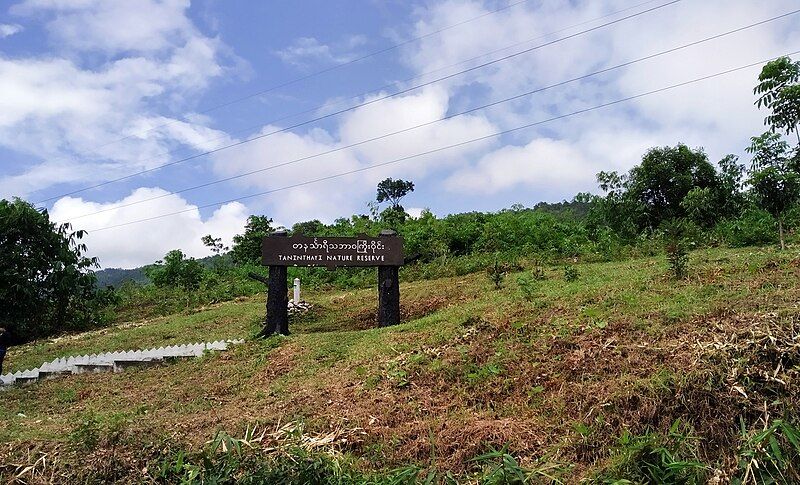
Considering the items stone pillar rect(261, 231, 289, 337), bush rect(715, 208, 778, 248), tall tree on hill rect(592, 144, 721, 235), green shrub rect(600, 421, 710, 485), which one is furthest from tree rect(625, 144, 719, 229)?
green shrub rect(600, 421, 710, 485)

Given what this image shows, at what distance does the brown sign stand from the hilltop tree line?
793mm

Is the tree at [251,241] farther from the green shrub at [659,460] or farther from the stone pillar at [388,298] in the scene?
the green shrub at [659,460]

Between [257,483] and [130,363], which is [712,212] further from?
[257,483]

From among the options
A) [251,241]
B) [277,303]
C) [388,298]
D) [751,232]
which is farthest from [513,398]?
[251,241]

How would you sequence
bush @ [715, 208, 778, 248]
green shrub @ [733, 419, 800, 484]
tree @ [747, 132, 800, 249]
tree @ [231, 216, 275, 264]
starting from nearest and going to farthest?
green shrub @ [733, 419, 800, 484]
tree @ [747, 132, 800, 249]
bush @ [715, 208, 778, 248]
tree @ [231, 216, 275, 264]

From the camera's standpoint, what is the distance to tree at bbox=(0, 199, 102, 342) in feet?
41.8

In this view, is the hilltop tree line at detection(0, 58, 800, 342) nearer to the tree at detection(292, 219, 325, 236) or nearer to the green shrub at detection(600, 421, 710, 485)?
the tree at detection(292, 219, 325, 236)

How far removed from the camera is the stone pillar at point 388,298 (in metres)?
8.95

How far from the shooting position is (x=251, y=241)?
928 inches

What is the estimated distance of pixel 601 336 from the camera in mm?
5004

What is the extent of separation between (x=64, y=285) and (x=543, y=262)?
10910 millimetres

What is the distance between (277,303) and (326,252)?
1089 millimetres

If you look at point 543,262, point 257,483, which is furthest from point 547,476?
point 543,262

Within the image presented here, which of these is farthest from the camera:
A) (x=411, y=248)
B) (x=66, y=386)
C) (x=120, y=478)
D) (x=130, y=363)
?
(x=411, y=248)
